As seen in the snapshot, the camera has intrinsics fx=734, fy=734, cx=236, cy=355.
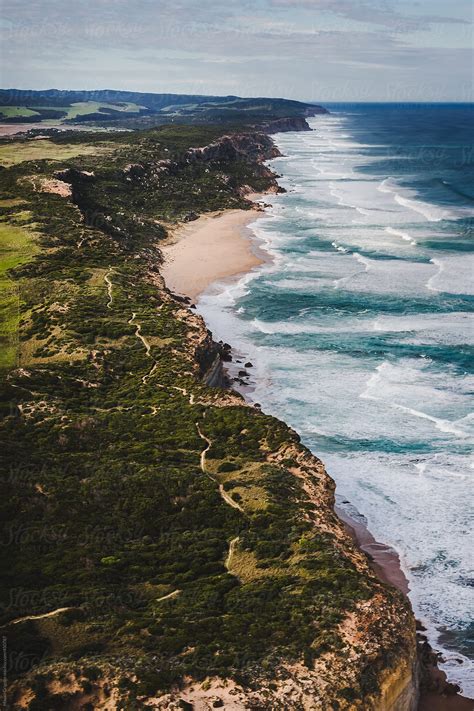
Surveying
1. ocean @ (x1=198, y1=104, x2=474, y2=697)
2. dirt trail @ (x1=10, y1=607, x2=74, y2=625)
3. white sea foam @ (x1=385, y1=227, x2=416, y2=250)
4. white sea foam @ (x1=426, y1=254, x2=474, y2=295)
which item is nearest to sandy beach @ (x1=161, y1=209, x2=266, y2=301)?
ocean @ (x1=198, y1=104, x2=474, y2=697)

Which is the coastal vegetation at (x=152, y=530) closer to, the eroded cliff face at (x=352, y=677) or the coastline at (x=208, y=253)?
the eroded cliff face at (x=352, y=677)

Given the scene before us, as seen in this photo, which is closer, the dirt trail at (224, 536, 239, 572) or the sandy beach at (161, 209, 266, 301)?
the dirt trail at (224, 536, 239, 572)

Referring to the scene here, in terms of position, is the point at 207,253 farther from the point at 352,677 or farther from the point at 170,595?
the point at 352,677

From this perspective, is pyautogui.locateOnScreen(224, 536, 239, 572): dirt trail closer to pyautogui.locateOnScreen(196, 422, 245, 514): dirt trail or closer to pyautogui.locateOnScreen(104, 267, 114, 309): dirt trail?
pyautogui.locateOnScreen(196, 422, 245, 514): dirt trail

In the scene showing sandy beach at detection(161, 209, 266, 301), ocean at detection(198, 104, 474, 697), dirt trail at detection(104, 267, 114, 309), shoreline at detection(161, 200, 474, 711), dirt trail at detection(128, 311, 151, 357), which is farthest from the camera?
sandy beach at detection(161, 209, 266, 301)

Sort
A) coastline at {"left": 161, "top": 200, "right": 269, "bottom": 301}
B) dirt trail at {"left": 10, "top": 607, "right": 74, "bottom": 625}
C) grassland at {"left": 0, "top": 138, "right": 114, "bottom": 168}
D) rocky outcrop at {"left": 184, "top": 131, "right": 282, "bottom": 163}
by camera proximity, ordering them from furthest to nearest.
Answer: rocky outcrop at {"left": 184, "top": 131, "right": 282, "bottom": 163}, grassland at {"left": 0, "top": 138, "right": 114, "bottom": 168}, coastline at {"left": 161, "top": 200, "right": 269, "bottom": 301}, dirt trail at {"left": 10, "top": 607, "right": 74, "bottom": 625}

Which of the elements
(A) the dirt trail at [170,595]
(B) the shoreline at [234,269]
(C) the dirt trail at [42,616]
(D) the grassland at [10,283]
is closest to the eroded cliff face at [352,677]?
(B) the shoreline at [234,269]
